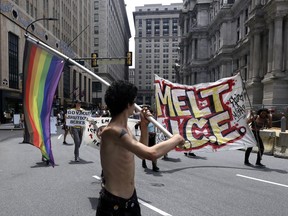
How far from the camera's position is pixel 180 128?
6793mm

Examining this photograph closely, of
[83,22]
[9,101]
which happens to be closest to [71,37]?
[83,22]

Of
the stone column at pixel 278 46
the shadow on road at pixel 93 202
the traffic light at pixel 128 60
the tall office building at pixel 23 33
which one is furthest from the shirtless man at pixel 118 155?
the stone column at pixel 278 46

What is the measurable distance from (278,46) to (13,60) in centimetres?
3001

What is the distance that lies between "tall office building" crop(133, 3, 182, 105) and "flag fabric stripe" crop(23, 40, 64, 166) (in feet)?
576

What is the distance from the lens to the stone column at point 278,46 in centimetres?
3284

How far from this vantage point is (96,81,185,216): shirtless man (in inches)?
93.1

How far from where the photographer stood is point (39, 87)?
4.86 m

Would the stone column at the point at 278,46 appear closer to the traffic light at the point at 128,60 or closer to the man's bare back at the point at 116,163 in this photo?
the traffic light at the point at 128,60

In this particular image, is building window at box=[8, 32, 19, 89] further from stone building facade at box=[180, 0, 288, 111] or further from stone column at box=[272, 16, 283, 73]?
stone column at box=[272, 16, 283, 73]

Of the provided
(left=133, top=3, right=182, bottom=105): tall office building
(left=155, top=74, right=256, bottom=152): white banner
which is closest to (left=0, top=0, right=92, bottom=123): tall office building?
(left=155, top=74, right=256, bottom=152): white banner

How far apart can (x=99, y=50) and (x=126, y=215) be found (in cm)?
9952

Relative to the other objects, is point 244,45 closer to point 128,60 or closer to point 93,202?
point 128,60

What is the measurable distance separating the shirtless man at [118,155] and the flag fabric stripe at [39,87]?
8.53 feet

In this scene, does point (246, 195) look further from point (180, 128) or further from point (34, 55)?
point (34, 55)
